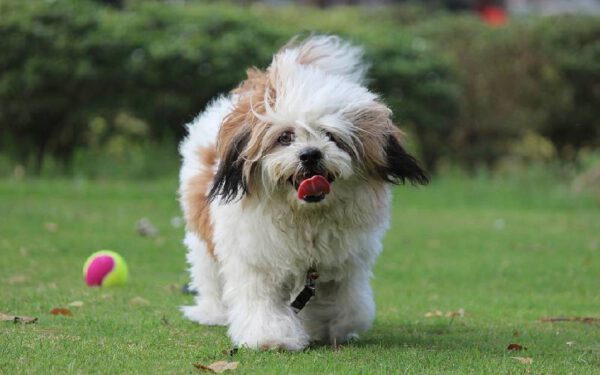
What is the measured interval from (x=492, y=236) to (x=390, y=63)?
208 inches

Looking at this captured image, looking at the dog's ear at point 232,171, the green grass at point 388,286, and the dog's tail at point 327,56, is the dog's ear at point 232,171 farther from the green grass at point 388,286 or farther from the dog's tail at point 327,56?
the green grass at point 388,286

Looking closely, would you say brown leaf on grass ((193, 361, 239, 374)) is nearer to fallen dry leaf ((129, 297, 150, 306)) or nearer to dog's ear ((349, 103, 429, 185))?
dog's ear ((349, 103, 429, 185))

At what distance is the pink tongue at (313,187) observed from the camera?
17.0 feet

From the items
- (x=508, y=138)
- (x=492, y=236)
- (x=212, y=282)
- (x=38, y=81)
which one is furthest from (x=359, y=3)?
(x=212, y=282)

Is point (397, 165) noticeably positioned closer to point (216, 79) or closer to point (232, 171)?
point (232, 171)

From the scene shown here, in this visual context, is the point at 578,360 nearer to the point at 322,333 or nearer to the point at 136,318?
the point at 322,333

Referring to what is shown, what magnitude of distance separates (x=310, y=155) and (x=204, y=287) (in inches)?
67.2

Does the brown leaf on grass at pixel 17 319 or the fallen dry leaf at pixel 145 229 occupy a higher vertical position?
the brown leaf on grass at pixel 17 319

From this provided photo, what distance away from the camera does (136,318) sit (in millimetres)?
6266

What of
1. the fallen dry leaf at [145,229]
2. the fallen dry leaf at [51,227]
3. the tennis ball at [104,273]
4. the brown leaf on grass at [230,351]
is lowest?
the fallen dry leaf at [51,227]

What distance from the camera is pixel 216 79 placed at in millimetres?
14750

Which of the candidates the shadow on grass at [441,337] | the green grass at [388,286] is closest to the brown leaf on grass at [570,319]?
the green grass at [388,286]

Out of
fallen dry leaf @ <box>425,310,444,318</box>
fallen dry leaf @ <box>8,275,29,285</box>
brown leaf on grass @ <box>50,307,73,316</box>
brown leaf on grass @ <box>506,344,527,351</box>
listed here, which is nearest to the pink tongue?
brown leaf on grass @ <box>506,344,527,351</box>

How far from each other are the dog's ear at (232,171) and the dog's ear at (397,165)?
682 millimetres
